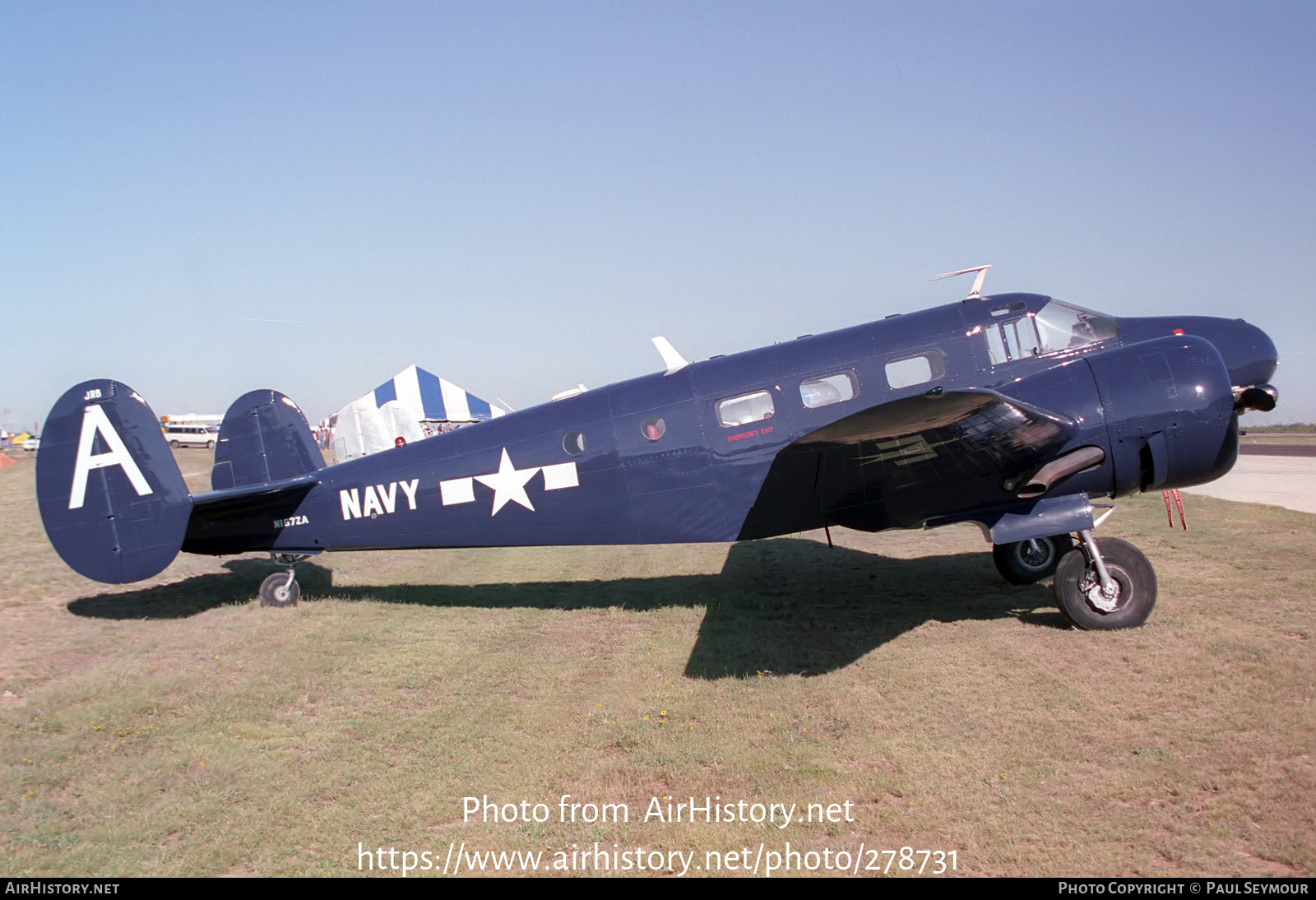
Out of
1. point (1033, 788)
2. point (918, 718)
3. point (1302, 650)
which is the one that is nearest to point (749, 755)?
point (918, 718)

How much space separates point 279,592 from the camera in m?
10.3

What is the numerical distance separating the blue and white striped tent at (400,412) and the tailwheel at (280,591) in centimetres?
1809

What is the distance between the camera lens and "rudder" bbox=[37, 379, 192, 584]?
9.44 meters

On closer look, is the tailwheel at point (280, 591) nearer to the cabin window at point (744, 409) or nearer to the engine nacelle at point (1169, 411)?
the cabin window at point (744, 409)

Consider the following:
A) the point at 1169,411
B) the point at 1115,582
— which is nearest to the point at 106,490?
the point at 1115,582

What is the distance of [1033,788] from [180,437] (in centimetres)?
7956

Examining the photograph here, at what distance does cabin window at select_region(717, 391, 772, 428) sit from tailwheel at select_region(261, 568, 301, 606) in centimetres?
601

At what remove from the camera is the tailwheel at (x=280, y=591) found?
10258mm

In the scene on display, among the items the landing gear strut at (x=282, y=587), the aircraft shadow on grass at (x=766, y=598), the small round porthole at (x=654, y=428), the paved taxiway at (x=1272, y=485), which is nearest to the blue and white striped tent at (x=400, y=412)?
the aircraft shadow on grass at (x=766, y=598)

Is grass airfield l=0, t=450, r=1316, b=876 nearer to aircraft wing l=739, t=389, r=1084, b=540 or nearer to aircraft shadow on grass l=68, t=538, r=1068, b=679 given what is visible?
aircraft shadow on grass l=68, t=538, r=1068, b=679

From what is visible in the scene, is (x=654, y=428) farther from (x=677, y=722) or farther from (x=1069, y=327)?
(x=1069, y=327)

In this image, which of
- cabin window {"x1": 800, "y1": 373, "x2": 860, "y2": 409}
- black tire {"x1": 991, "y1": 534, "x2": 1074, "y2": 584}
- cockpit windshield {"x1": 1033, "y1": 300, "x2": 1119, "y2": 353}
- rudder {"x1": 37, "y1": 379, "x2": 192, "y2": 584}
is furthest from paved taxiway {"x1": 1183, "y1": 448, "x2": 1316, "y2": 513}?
rudder {"x1": 37, "y1": 379, "x2": 192, "y2": 584}

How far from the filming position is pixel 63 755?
5895 mm
